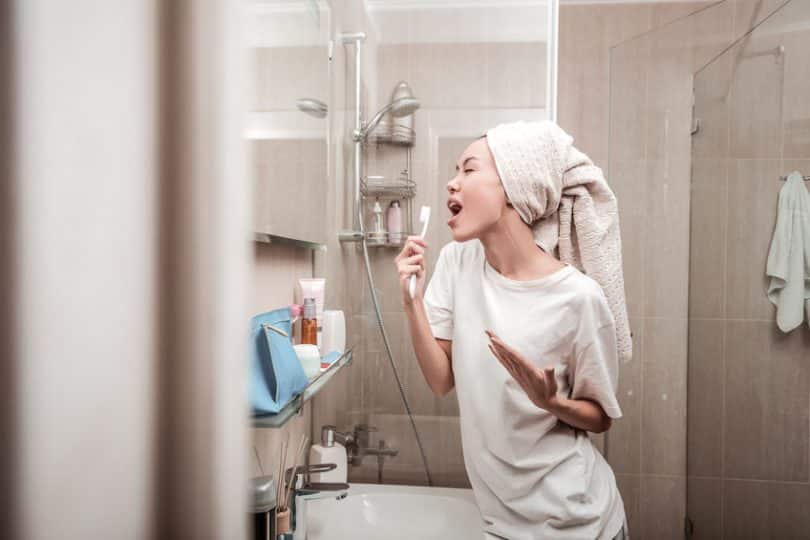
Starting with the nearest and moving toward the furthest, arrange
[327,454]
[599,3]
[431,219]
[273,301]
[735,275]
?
[273,301] < [327,454] < [431,219] < [735,275] < [599,3]

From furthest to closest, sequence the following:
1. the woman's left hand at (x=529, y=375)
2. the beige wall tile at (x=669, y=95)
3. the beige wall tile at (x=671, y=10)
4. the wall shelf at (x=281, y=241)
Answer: the beige wall tile at (x=671, y=10), the beige wall tile at (x=669, y=95), the woman's left hand at (x=529, y=375), the wall shelf at (x=281, y=241)

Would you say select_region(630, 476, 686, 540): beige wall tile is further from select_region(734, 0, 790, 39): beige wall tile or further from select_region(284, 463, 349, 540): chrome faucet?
select_region(734, 0, 790, 39): beige wall tile

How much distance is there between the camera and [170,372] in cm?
10

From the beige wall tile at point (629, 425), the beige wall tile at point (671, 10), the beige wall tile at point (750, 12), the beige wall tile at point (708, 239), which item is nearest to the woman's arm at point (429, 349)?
the beige wall tile at point (629, 425)

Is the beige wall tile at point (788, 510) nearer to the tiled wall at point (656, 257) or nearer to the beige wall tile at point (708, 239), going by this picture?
the tiled wall at point (656, 257)

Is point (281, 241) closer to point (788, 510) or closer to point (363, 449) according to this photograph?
point (363, 449)

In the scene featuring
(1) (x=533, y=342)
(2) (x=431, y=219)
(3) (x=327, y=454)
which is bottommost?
(3) (x=327, y=454)

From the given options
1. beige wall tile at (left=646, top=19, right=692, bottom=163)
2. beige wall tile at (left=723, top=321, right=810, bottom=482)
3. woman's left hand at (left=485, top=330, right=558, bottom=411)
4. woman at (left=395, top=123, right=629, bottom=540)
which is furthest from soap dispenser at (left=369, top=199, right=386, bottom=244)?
beige wall tile at (left=723, top=321, right=810, bottom=482)

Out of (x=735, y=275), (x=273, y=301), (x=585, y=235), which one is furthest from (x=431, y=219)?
(x=735, y=275)

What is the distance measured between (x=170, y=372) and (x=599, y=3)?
Answer: 2.01m

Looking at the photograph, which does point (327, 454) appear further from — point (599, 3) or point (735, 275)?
point (599, 3)

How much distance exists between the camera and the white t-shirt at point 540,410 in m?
0.86

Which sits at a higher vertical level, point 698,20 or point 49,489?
point 698,20

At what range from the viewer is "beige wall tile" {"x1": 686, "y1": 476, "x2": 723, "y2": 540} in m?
1.44
